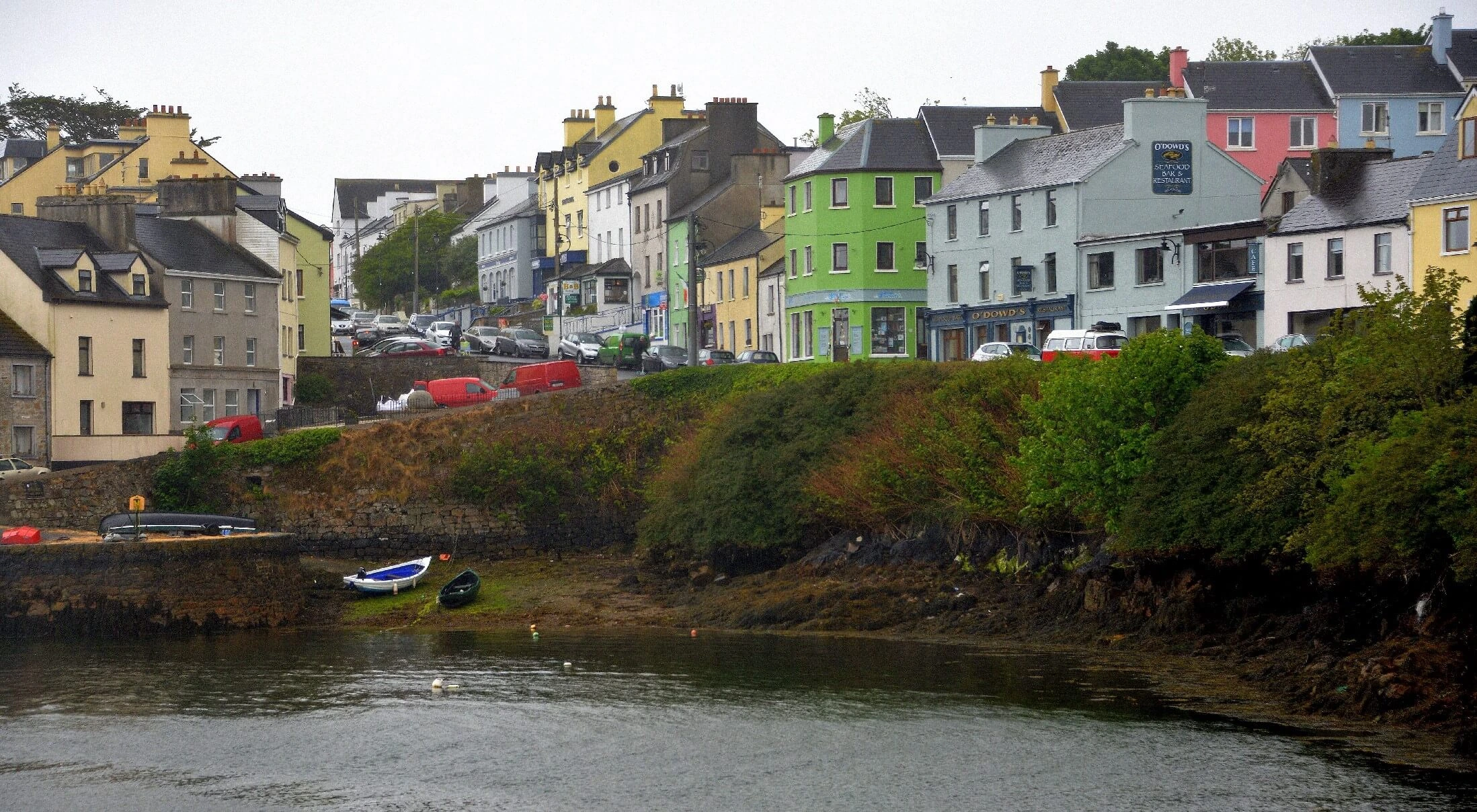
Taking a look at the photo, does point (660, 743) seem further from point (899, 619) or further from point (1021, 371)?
point (1021, 371)

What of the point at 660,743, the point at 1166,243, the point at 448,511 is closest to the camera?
the point at 660,743

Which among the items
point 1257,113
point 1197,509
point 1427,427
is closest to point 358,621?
point 1197,509

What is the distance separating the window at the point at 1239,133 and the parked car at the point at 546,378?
110 ft

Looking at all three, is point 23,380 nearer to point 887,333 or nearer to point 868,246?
point 868,246

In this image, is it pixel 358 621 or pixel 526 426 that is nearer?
pixel 358 621

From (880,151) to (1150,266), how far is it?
59.1 ft

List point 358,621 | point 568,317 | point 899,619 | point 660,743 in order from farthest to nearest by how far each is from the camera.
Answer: point 568,317, point 358,621, point 899,619, point 660,743

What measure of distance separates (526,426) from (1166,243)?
80.0 ft

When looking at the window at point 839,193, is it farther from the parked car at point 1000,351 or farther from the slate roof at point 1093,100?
the parked car at point 1000,351

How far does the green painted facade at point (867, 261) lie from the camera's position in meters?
80.1

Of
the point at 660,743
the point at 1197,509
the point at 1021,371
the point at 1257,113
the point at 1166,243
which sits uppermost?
the point at 1257,113

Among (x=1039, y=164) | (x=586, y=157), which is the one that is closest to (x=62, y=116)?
(x=586, y=157)

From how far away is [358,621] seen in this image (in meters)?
50.4

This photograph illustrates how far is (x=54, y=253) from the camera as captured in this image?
63000 millimetres
